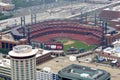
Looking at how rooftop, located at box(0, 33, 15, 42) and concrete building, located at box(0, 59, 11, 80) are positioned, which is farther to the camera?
rooftop, located at box(0, 33, 15, 42)

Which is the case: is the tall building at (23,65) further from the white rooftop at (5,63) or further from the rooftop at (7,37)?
the rooftop at (7,37)

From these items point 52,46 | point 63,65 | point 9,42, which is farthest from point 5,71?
point 9,42

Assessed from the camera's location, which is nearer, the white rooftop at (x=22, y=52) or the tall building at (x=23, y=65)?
the tall building at (x=23, y=65)

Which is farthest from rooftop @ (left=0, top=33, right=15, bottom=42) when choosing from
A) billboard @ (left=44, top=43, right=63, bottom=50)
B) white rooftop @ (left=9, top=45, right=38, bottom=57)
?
white rooftop @ (left=9, top=45, right=38, bottom=57)

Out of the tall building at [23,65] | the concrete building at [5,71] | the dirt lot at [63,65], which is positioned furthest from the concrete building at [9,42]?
the tall building at [23,65]

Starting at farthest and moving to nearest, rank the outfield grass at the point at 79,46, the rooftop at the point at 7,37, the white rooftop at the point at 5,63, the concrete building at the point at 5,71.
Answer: the rooftop at the point at 7,37 → the outfield grass at the point at 79,46 → the white rooftop at the point at 5,63 → the concrete building at the point at 5,71

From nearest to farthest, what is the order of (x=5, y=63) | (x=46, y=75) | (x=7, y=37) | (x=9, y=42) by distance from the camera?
(x=46, y=75) < (x=5, y=63) < (x=9, y=42) < (x=7, y=37)

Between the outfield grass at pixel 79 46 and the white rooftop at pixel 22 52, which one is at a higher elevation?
the white rooftop at pixel 22 52

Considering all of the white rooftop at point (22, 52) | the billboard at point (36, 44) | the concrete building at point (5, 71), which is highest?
the white rooftop at point (22, 52)

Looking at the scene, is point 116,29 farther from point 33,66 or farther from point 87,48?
point 33,66

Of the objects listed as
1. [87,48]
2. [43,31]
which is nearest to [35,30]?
[43,31]

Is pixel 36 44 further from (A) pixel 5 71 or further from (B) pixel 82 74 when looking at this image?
(B) pixel 82 74

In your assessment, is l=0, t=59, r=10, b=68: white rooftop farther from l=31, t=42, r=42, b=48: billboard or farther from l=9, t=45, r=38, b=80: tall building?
l=9, t=45, r=38, b=80: tall building
